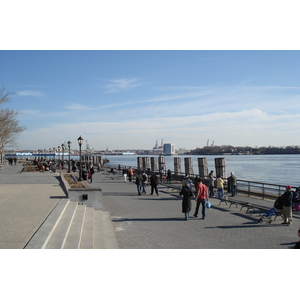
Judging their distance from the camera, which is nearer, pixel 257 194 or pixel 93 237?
pixel 93 237

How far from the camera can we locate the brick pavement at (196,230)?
8.55 meters

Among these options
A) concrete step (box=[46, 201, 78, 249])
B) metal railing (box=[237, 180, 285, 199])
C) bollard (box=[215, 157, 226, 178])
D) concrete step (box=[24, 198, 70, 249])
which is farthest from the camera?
Result: bollard (box=[215, 157, 226, 178])

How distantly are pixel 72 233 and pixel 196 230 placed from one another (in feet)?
11.9

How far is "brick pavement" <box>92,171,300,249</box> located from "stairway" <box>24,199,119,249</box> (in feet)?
1.22

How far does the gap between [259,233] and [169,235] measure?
8.06 ft

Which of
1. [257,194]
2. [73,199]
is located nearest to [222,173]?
[257,194]

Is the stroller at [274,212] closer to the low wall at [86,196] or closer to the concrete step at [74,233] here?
the concrete step at [74,233]

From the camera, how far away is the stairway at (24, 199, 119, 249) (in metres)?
7.42

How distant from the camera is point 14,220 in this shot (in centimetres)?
964

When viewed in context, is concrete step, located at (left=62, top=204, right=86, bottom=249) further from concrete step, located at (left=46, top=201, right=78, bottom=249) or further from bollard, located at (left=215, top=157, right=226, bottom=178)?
bollard, located at (left=215, top=157, right=226, bottom=178)

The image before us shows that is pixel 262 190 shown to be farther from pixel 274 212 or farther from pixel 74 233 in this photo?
pixel 74 233

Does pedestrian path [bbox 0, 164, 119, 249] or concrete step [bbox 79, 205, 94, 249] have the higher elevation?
pedestrian path [bbox 0, 164, 119, 249]

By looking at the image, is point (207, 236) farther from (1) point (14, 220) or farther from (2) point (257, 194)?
(2) point (257, 194)

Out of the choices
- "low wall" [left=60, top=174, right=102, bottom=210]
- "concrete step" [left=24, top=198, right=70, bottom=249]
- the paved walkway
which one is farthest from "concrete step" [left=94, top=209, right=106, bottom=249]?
the paved walkway
